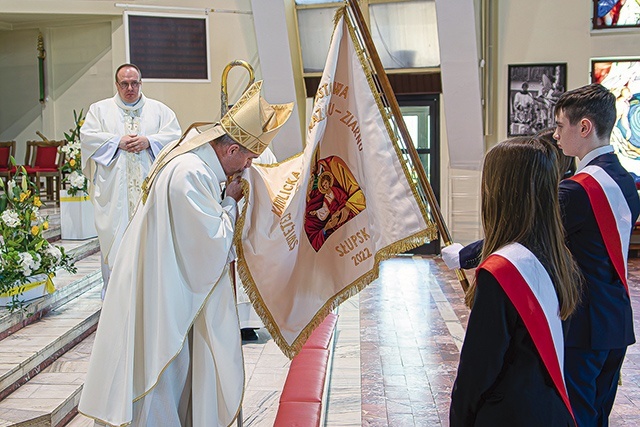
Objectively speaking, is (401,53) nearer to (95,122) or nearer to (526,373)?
(95,122)

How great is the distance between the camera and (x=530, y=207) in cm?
185

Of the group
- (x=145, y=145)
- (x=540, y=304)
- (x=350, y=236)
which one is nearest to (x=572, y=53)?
(x=145, y=145)

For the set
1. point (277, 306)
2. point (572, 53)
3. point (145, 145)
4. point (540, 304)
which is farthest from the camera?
point (572, 53)

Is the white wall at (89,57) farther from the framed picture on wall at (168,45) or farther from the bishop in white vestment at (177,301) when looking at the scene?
the bishop in white vestment at (177,301)

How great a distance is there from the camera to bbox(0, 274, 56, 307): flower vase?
485 cm

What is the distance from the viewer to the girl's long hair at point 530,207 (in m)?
1.85

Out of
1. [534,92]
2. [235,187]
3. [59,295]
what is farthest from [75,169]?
[534,92]

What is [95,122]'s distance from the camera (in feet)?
18.9

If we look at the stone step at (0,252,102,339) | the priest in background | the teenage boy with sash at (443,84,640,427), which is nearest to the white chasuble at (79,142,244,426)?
the teenage boy with sash at (443,84,640,427)

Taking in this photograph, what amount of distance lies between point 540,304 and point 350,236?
1.51 m

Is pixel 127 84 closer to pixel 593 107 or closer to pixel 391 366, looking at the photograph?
pixel 391 366

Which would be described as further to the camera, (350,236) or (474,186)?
(474,186)

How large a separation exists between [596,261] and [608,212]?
18cm

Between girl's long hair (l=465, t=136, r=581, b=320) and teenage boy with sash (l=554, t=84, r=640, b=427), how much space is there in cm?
69
